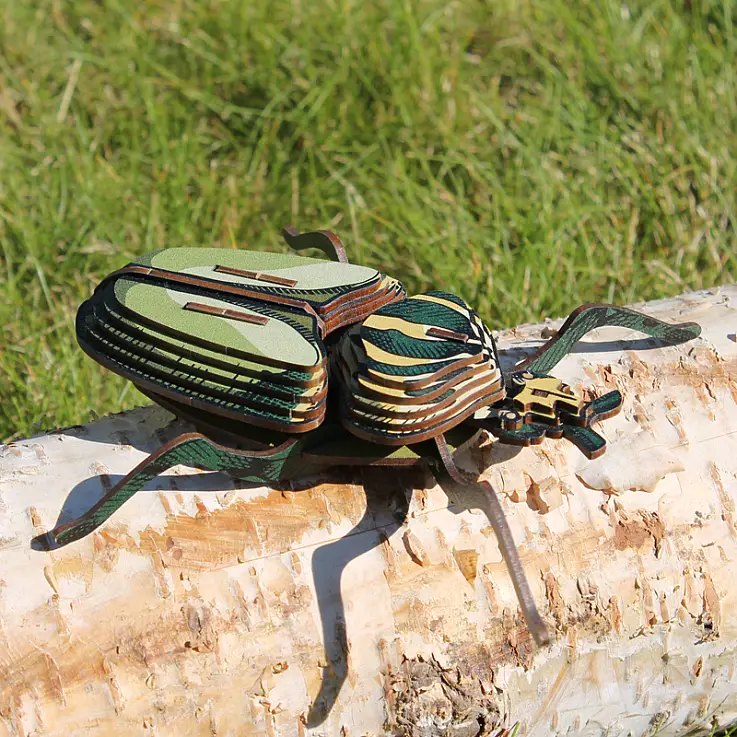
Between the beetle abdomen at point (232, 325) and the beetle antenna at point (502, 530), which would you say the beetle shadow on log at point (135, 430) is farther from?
the beetle antenna at point (502, 530)

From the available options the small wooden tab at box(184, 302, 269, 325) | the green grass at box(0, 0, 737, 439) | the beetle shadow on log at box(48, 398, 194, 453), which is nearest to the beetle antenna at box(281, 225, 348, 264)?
the small wooden tab at box(184, 302, 269, 325)

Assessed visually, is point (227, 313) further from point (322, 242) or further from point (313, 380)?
point (322, 242)

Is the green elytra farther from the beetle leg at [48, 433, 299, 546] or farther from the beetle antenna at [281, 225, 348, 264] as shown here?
the beetle antenna at [281, 225, 348, 264]

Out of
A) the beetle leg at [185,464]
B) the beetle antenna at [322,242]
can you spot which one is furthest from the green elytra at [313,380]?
the beetle antenna at [322,242]

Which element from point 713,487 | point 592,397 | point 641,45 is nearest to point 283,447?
point 592,397

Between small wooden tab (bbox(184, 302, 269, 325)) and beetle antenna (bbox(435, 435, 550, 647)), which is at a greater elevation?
small wooden tab (bbox(184, 302, 269, 325))
